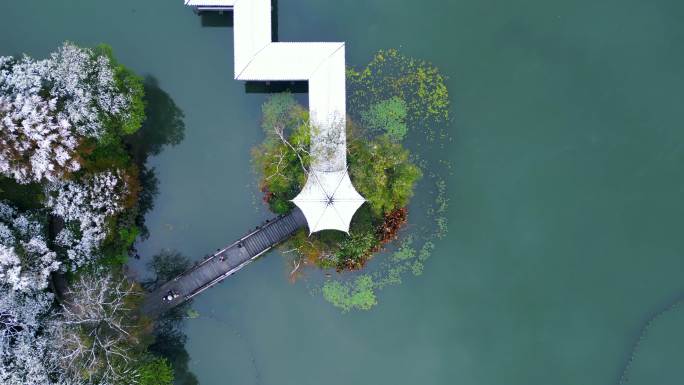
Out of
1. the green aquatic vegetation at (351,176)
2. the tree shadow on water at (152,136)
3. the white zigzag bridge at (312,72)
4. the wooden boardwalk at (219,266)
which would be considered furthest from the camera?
the tree shadow on water at (152,136)

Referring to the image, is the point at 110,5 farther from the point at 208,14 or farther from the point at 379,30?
the point at 379,30

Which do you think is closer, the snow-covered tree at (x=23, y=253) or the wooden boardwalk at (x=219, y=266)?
the snow-covered tree at (x=23, y=253)

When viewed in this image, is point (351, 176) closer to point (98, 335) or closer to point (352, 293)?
point (352, 293)

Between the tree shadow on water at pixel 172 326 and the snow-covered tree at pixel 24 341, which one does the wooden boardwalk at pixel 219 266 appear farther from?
the snow-covered tree at pixel 24 341

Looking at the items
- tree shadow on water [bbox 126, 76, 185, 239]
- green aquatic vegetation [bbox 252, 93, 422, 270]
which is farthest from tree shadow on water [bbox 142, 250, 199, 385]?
green aquatic vegetation [bbox 252, 93, 422, 270]

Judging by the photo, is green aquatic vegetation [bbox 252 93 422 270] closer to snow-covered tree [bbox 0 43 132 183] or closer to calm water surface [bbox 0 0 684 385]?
calm water surface [bbox 0 0 684 385]

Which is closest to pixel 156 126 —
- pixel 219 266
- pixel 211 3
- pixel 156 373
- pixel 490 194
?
pixel 211 3

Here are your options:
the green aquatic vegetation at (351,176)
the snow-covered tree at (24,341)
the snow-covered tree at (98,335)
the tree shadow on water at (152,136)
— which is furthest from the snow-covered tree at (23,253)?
the green aquatic vegetation at (351,176)

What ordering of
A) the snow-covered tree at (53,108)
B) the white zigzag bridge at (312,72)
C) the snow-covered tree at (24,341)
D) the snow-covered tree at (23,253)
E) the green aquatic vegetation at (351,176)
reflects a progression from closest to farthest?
the snow-covered tree at (53,108) < the snow-covered tree at (23,253) < the snow-covered tree at (24,341) < the white zigzag bridge at (312,72) < the green aquatic vegetation at (351,176)

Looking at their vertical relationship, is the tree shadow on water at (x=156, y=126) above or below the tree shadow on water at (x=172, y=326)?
above
